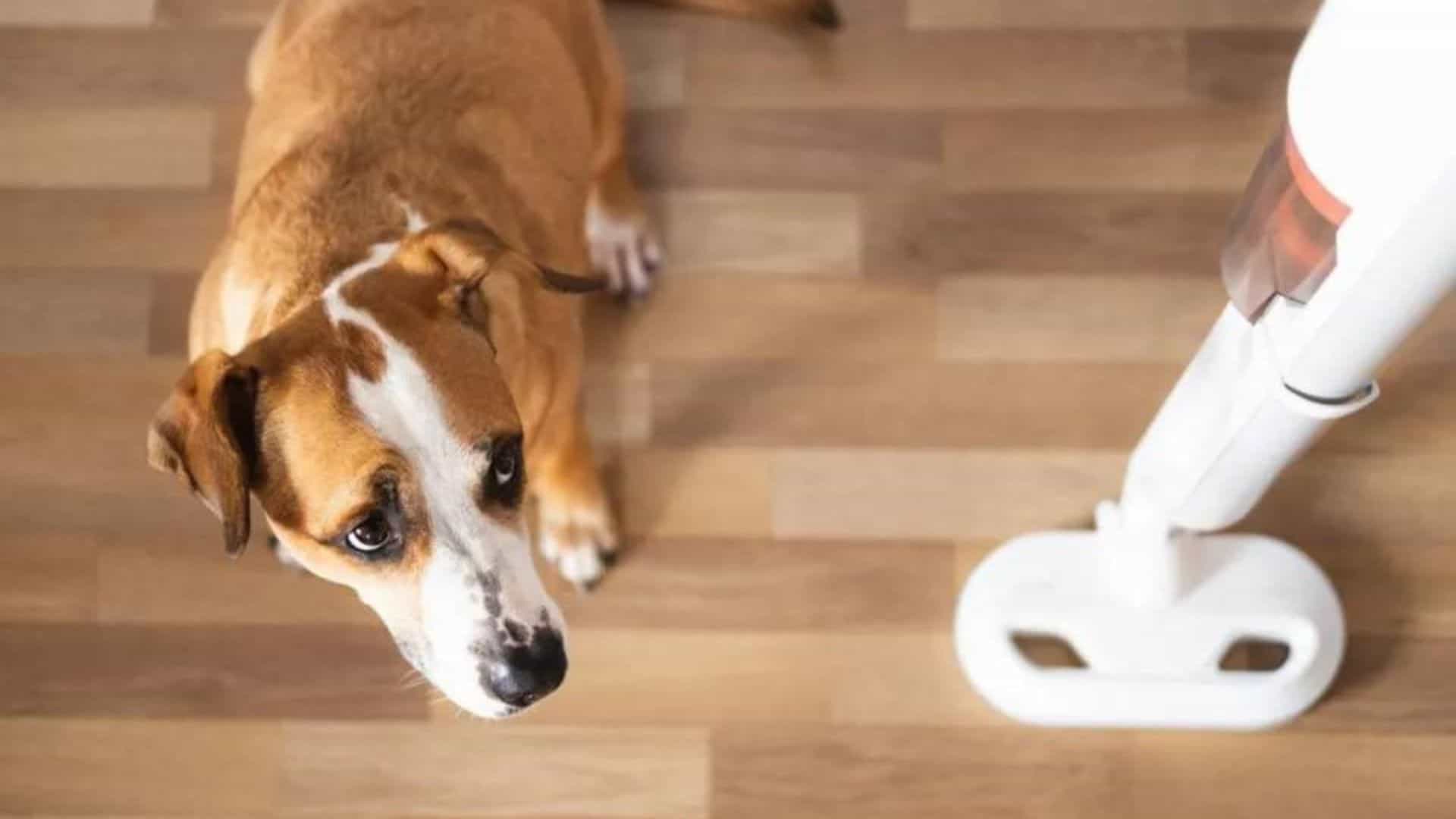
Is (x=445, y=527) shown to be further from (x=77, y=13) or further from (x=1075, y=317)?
(x=77, y=13)

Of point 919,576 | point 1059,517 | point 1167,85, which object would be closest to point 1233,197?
point 1167,85

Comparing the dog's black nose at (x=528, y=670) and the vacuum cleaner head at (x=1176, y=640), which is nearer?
the dog's black nose at (x=528, y=670)

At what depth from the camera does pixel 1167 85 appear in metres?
2.55

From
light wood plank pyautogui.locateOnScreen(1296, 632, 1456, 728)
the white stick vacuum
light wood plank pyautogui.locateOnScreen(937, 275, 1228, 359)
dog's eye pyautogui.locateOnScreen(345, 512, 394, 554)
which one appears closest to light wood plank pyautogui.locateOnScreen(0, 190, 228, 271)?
Answer: dog's eye pyautogui.locateOnScreen(345, 512, 394, 554)

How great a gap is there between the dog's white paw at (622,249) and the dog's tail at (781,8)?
Answer: 0.40 metres

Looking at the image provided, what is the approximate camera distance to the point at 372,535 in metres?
1.55

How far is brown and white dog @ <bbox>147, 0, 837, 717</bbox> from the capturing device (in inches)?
58.9

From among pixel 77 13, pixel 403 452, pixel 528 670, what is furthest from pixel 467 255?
pixel 77 13

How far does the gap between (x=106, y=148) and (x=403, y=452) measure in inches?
53.7

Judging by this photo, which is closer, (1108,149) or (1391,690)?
(1391,690)

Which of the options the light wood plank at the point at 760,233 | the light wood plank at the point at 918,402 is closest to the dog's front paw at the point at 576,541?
the light wood plank at the point at 918,402

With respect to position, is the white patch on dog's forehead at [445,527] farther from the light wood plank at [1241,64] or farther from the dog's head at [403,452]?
the light wood plank at [1241,64]

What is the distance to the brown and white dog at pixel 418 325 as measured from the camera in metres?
1.50

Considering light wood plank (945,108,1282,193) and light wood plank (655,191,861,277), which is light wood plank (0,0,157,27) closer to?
light wood plank (655,191,861,277)
